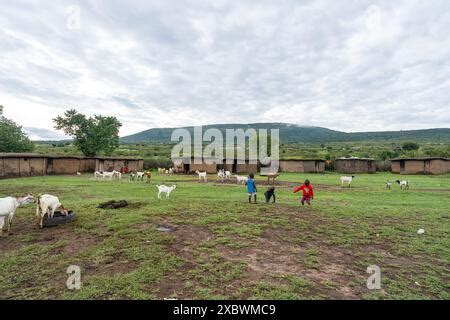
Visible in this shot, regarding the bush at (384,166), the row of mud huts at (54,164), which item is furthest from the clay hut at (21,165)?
the bush at (384,166)

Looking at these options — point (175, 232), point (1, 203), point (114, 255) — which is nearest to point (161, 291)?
point (114, 255)

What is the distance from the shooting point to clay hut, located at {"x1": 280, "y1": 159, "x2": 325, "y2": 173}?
163ft

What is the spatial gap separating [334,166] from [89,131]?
46064mm

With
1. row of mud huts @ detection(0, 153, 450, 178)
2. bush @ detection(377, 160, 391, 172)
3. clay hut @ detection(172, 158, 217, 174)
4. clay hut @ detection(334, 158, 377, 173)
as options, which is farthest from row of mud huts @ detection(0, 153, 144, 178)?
bush @ detection(377, 160, 391, 172)

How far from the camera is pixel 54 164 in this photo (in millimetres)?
38000

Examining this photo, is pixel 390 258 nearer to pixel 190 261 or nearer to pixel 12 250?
pixel 190 261

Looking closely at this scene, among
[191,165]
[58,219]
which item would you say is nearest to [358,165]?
[191,165]

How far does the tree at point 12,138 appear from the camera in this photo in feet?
142

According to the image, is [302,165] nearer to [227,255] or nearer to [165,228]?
[165,228]

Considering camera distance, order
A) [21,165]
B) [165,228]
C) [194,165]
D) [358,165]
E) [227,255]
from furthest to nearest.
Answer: [358,165]
[194,165]
[21,165]
[165,228]
[227,255]

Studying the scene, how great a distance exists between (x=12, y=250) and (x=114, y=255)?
328 cm

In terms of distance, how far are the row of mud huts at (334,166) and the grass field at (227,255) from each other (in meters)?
32.4

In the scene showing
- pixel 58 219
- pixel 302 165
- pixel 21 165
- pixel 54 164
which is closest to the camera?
pixel 58 219

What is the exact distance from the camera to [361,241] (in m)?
9.34
